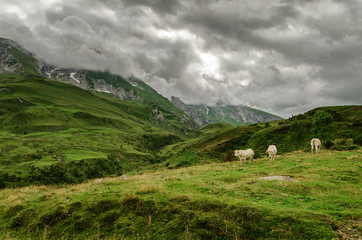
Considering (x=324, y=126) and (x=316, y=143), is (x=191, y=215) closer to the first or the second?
(x=316, y=143)

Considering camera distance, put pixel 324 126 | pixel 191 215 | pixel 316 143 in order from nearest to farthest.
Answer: pixel 191 215 < pixel 316 143 < pixel 324 126

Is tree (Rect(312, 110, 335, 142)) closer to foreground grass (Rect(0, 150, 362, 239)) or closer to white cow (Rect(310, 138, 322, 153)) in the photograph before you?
white cow (Rect(310, 138, 322, 153))

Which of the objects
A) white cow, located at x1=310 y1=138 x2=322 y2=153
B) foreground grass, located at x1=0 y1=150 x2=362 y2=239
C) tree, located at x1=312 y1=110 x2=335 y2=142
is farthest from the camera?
tree, located at x1=312 y1=110 x2=335 y2=142

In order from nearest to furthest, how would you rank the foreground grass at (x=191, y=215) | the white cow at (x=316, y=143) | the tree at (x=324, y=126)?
1. the foreground grass at (x=191, y=215)
2. the white cow at (x=316, y=143)
3. the tree at (x=324, y=126)

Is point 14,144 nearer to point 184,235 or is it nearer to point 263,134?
point 263,134

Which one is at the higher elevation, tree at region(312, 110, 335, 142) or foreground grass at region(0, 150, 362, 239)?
tree at region(312, 110, 335, 142)

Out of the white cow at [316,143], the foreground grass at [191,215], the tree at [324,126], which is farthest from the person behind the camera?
the tree at [324,126]

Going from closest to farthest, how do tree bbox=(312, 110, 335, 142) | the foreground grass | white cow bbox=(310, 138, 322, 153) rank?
the foreground grass, white cow bbox=(310, 138, 322, 153), tree bbox=(312, 110, 335, 142)

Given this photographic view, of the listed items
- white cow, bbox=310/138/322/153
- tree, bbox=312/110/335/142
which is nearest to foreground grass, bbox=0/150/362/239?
white cow, bbox=310/138/322/153

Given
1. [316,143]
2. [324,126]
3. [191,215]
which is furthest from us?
[324,126]

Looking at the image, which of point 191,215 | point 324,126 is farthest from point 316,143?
point 191,215

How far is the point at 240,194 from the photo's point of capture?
1689cm

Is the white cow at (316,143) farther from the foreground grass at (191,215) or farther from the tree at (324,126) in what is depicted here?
the foreground grass at (191,215)

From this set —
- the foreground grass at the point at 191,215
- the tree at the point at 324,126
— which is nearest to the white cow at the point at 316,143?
the tree at the point at 324,126
